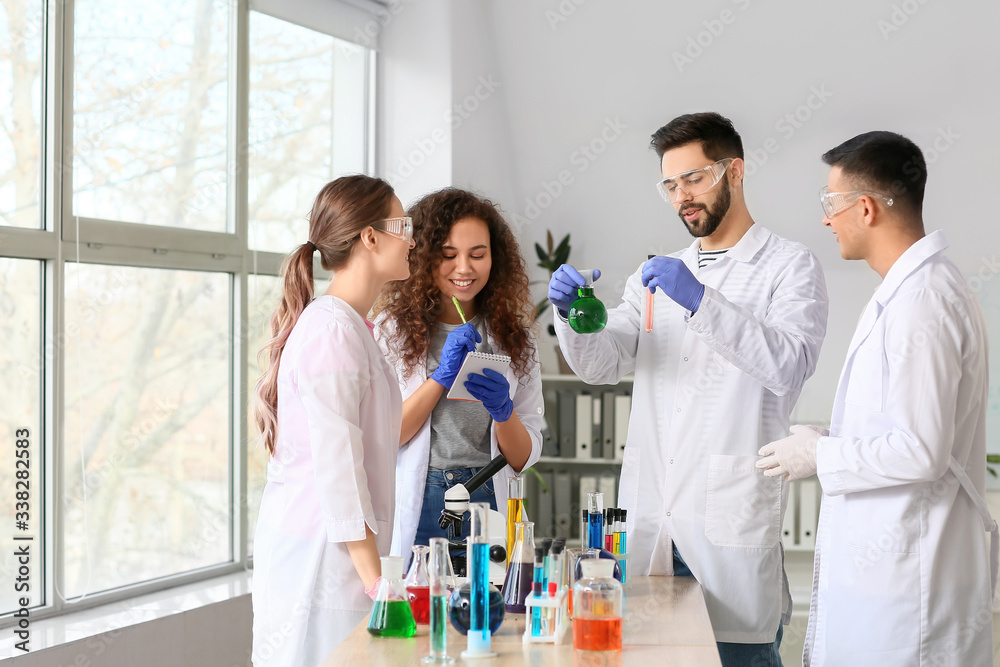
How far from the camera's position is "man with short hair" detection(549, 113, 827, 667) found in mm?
1999

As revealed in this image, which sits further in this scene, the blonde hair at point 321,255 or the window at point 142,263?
the window at point 142,263

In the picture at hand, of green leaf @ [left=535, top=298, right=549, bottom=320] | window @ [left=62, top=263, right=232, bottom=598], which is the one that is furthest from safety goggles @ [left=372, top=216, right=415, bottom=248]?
green leaf @ [left=535, top=298, right=549, bottom=320]

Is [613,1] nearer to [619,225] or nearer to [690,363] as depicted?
[619,225]

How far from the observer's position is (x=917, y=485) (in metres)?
1.72

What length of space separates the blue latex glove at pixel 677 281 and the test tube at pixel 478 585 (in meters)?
0.81

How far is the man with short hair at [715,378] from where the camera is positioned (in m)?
2.00

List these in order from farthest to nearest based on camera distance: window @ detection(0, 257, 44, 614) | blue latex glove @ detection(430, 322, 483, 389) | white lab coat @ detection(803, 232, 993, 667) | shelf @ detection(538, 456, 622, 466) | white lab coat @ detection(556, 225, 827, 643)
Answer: shelf @ detection(538, 456, 622, 466) → window @ detection(0, 257, 44, 614) → blue latex glove @ detection(430, 322, 483, 389) → white lab coat @ detection(556, 225, 827, 643) → white lab coat @ detection(803, 232, 993, 667)

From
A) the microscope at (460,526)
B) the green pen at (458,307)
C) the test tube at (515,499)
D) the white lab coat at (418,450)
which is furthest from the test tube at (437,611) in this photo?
the green pen at (458,307)

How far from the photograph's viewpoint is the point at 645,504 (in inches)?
84.3

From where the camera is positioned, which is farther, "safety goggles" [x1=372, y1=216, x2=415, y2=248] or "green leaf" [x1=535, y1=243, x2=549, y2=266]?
"green leaf" [x1=535, y1=243, x2=549, y2=266]

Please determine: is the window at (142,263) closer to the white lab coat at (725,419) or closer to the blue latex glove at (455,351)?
the blue latex glove at (455,351)

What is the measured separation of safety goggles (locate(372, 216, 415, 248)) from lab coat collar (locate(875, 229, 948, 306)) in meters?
1.09

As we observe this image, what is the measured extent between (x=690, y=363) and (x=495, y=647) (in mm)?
936

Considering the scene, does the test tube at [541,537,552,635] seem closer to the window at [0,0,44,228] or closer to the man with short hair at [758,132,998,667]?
the man with short hair at [758,132,998,667]
